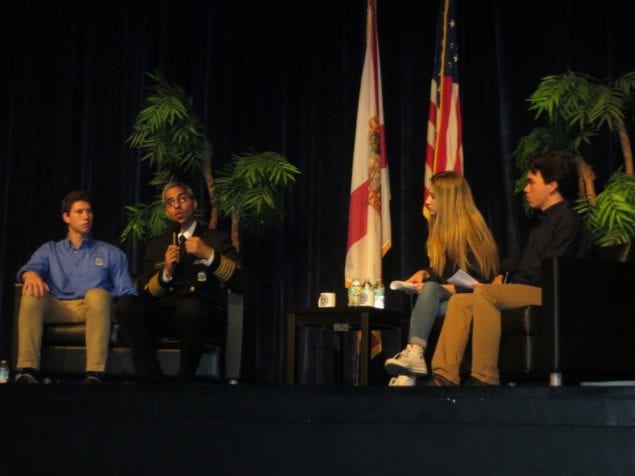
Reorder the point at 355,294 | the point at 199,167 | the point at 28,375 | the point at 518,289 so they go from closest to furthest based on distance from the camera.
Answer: the point at 518,289 < the point at 28,375 < the point at 355,294 < the point at 199,167

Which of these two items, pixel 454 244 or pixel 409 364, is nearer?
pixel 409 364

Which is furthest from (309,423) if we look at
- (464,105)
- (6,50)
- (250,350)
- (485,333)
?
(6,50)

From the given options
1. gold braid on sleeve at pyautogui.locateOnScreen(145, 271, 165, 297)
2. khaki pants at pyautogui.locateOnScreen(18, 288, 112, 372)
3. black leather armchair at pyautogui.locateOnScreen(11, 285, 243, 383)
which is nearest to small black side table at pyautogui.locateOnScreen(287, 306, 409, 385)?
black leather armchair at pyautogui.locateOnScreen(11, 285, 243, 383)

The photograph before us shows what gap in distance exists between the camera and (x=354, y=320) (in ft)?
13.8

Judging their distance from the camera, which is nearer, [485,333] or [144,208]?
[485,333]

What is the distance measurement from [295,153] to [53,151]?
159 centimetres

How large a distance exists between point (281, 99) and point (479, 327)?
2.65m

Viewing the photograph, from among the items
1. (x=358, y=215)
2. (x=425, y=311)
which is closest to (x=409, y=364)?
(x=425, y=311)

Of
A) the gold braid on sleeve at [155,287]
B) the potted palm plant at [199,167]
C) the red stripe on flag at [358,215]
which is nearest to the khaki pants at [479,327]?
the gold braid on sleeve at [155,287]

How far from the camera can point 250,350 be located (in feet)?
14.0

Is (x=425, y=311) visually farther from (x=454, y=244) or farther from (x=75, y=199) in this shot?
(x=75, y=199)

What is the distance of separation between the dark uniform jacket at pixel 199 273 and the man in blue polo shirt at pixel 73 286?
0.22 m

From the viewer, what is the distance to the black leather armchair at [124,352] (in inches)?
167

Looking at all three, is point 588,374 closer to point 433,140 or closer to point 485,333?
point 485,333
